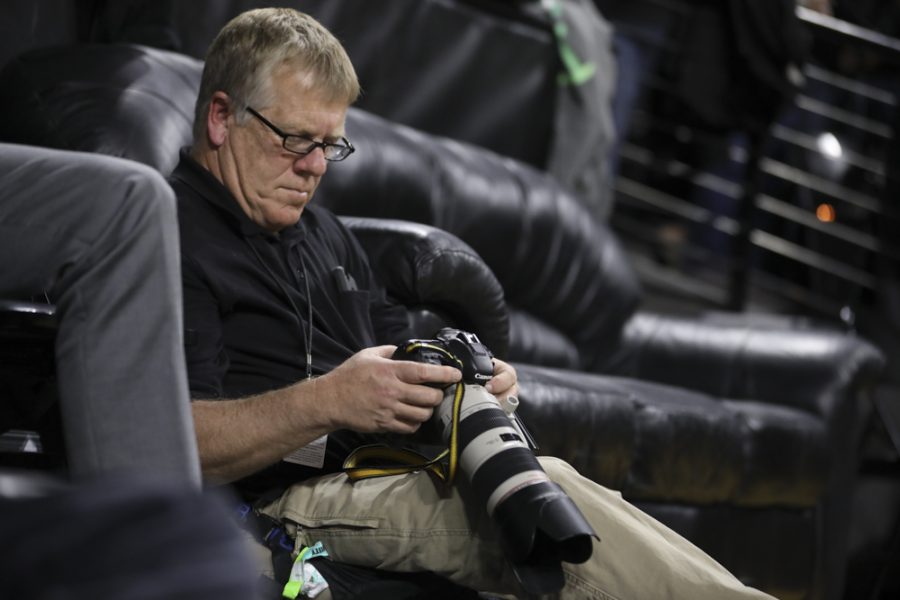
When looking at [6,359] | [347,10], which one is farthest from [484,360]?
[347,10]

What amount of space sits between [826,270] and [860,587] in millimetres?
1505

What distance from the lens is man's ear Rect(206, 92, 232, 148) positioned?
1.76 metres

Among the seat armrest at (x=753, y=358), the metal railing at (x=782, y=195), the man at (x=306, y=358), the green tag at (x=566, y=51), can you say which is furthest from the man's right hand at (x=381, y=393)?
the metal railing at (x=782, y=195)

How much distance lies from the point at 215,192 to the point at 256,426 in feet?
1.25

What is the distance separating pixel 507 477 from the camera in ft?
4.48

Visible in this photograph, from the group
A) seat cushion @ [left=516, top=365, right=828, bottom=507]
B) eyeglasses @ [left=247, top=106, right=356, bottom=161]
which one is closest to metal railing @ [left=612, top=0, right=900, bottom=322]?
seat cushion @ [left=516, top=365, right=828, bottom=507]

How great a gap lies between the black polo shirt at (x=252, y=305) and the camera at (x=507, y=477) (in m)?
0.25

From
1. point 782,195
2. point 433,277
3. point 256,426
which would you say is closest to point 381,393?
point 256,426

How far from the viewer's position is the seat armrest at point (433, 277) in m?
2.11

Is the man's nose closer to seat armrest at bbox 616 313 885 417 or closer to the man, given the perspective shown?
the man

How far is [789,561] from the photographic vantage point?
2666 millimetres

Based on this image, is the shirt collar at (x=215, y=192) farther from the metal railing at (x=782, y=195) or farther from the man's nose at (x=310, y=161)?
the metal railing at (x=782, y=195)

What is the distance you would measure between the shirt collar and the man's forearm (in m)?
0.30

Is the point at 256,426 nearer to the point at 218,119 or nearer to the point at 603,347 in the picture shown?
Result: the point at 218,119
